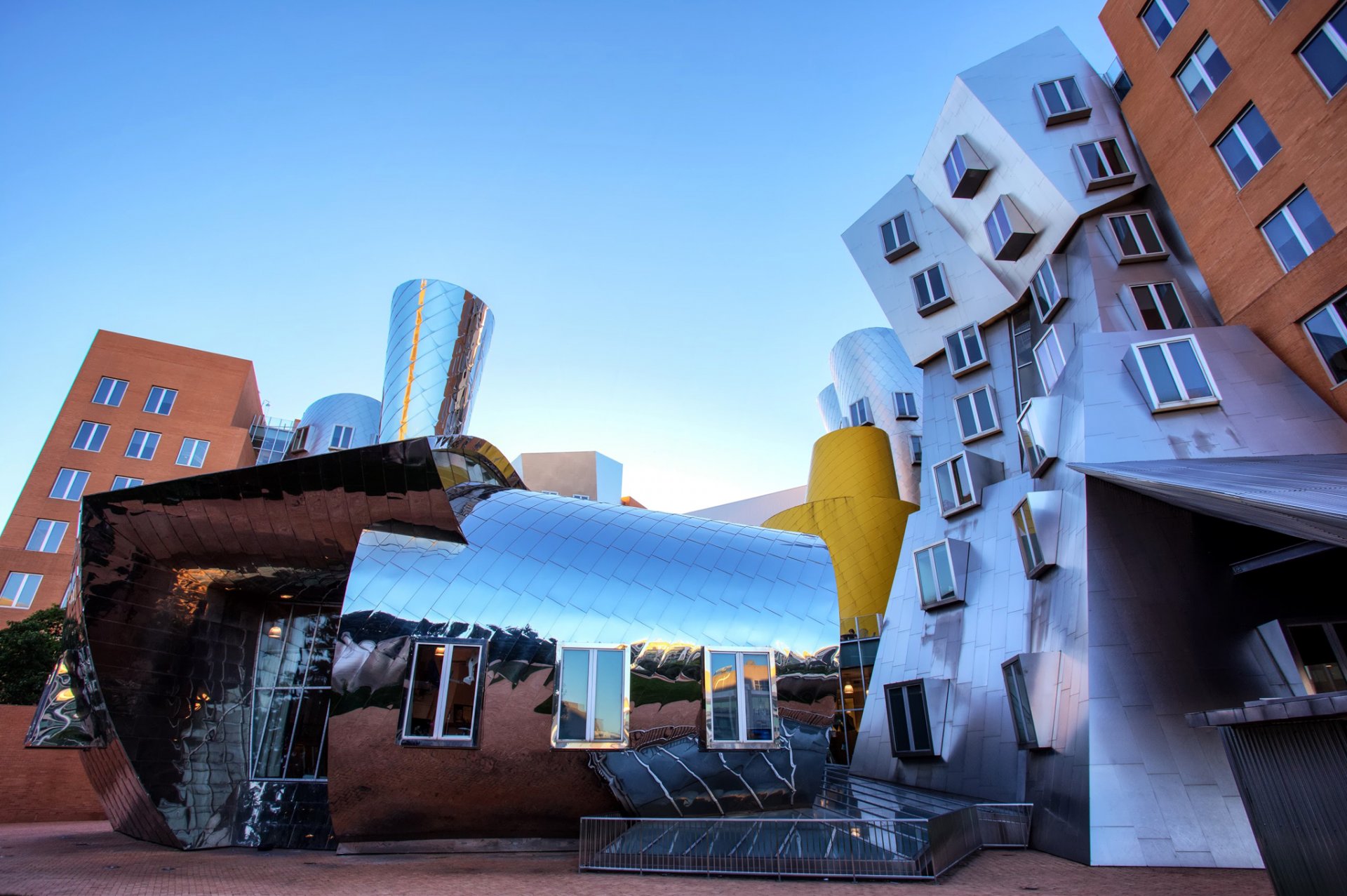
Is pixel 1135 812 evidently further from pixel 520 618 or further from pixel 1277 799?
pixel 520 618

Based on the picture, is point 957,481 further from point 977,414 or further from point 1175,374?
point 1175,374

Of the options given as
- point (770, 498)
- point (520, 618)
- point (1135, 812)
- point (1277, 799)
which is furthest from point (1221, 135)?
point (770, 498)

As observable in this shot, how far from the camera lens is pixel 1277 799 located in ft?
20.6

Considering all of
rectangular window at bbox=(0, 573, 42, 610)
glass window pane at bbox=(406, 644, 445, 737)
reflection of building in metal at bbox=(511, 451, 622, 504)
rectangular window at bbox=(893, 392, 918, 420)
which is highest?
rectangular window at bbox=(893, 392, 918, 420)

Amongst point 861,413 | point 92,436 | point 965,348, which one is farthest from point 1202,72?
point 92,436

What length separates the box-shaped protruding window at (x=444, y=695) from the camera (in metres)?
11.5

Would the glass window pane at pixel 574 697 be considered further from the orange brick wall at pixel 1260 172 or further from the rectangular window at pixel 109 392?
the rectangular window at pixel 109 392

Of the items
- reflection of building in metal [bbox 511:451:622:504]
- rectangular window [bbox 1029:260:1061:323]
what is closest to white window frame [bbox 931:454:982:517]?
rectangular window [bbox 1029:260:1061:323]

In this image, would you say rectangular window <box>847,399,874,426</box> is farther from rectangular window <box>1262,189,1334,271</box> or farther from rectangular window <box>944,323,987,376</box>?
rectangular window <box>1262,189,1334,271</box>

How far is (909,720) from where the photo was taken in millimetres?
18266

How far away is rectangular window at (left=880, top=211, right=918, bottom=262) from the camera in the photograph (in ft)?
80.5

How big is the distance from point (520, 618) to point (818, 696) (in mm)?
5402

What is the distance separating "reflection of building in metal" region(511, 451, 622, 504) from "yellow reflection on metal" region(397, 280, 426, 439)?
1810 cm

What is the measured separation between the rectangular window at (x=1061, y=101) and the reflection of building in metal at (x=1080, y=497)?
0.07m
